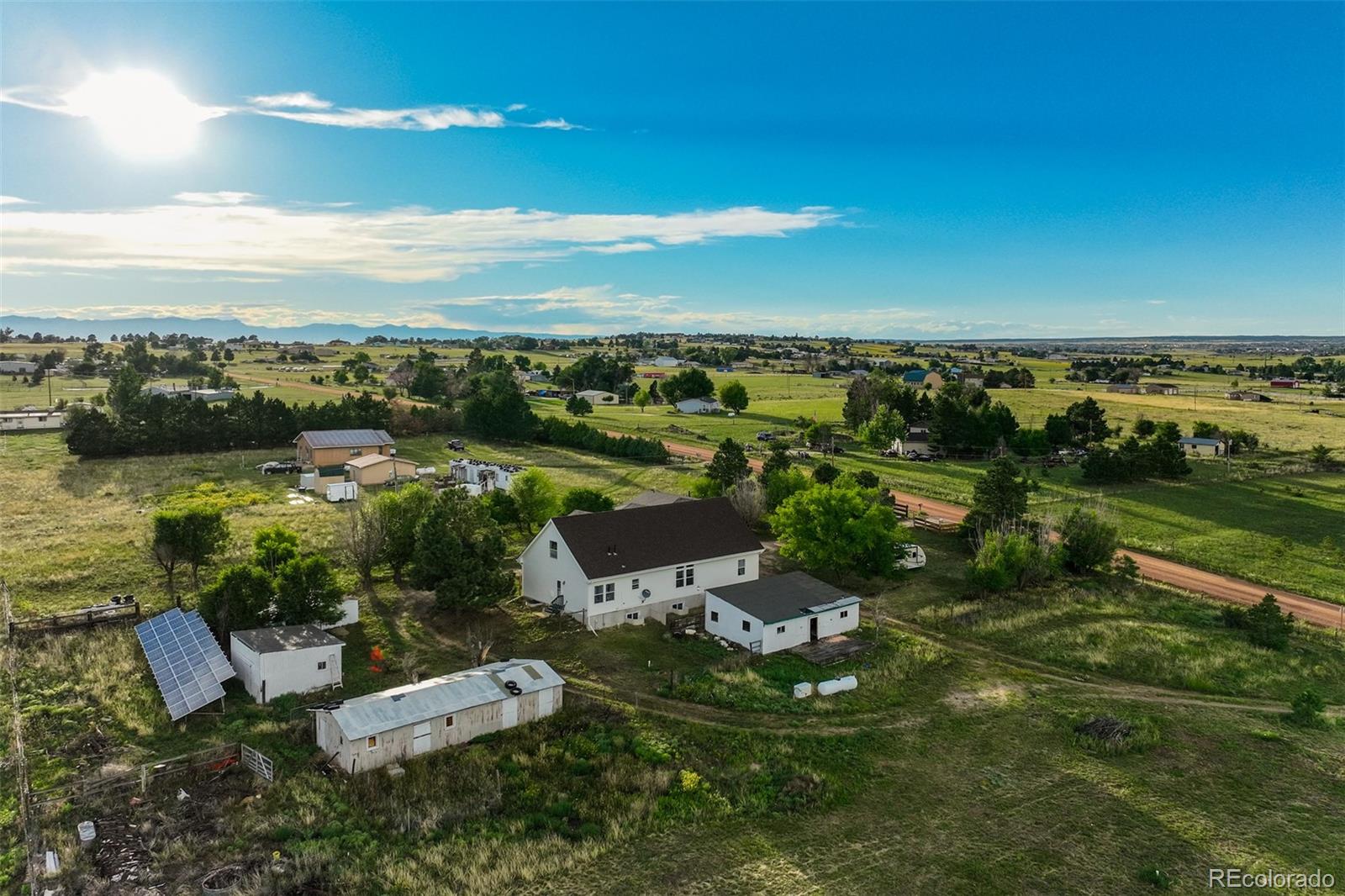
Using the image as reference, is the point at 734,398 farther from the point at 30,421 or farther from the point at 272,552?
the point at 272,552

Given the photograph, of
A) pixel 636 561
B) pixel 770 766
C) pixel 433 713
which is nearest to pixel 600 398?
pixel 636 561

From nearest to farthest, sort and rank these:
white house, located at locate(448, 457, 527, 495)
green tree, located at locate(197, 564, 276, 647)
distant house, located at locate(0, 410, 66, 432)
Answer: green tree, located at locate(197, 564, 276, 647) < white house, located at locate(448, 457, 527, 495) < distant house, located at locate(0, 410, 66, 432)

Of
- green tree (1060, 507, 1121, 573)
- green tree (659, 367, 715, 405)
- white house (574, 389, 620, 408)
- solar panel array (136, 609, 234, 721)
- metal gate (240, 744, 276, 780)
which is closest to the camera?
metal gate (240, 744, 276, 780)

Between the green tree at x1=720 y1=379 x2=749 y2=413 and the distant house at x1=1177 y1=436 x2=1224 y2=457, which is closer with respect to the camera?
the distant house at x1=1177 y1=436 x2=1224 y2=457

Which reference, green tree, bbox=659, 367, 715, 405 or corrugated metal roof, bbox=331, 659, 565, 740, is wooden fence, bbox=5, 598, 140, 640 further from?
green tree, bbox=659, 367, 715, 405

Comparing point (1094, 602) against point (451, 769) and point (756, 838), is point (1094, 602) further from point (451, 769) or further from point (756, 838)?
point (451, 769)

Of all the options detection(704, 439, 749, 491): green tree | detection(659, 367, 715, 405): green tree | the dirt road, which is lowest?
the dirt road

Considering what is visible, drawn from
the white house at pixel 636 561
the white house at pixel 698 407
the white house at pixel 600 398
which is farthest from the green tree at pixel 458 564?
the white house at pixel 600 398

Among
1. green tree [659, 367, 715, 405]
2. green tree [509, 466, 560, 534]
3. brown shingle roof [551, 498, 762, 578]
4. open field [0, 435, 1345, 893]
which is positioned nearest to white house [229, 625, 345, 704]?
open field [0, 435, 1345, 893]
